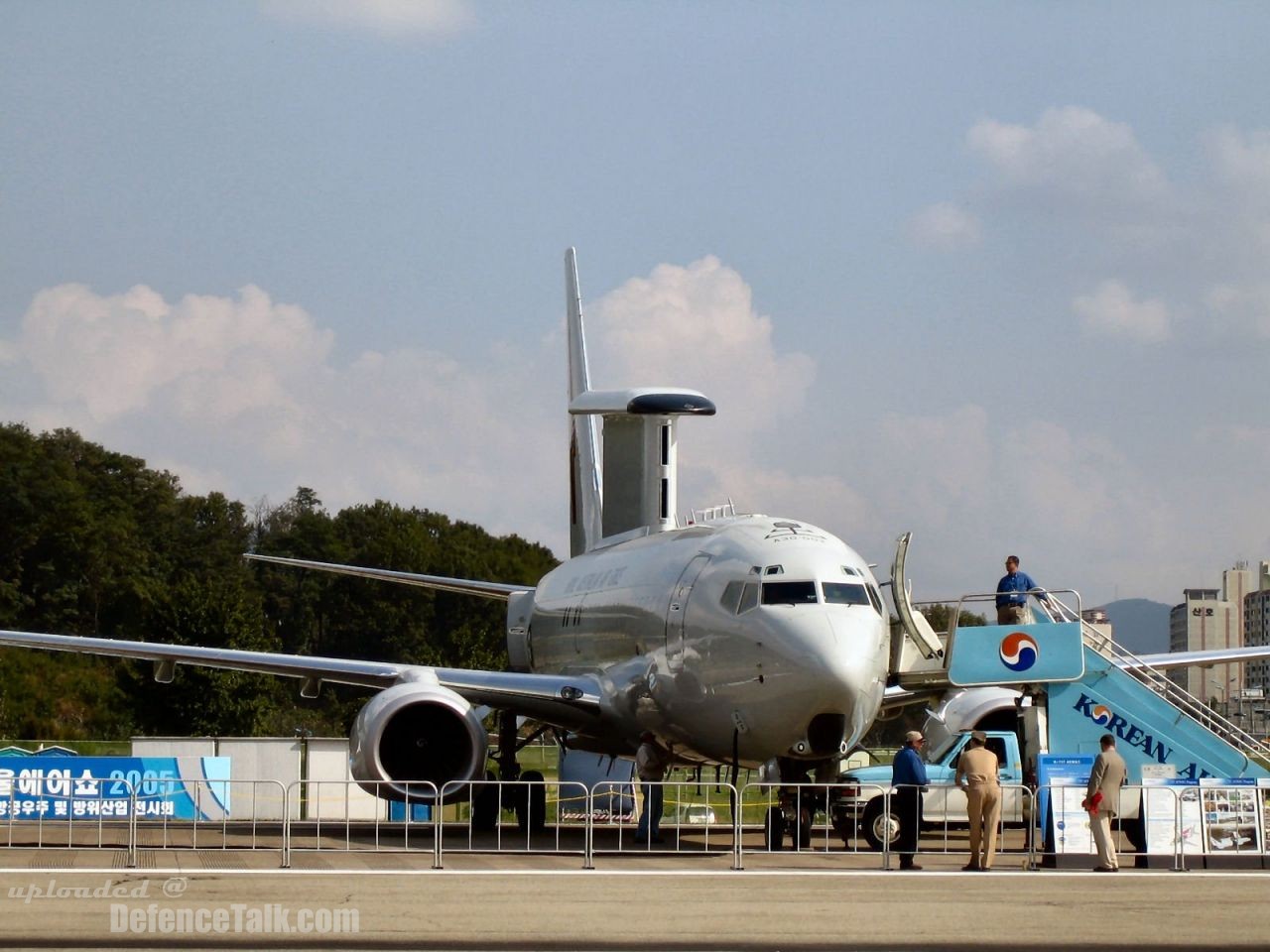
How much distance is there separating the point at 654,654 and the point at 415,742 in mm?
3781

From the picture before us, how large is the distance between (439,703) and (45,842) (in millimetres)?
4980

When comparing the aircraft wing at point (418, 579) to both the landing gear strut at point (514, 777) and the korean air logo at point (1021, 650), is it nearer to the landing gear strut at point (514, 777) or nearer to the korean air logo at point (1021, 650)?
the landing gear strut at point (514, 777)

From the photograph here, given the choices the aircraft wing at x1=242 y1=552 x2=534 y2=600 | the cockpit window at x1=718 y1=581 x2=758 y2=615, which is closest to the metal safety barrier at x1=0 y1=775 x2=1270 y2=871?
the cockpit window at x1=718 y1=581 x2=758 y2=615

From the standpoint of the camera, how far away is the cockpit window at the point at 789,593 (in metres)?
20.6

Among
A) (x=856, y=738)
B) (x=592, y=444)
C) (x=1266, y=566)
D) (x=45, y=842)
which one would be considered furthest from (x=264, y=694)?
(x=1266, y=566)

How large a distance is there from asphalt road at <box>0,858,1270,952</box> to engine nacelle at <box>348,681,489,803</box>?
17.1 ft

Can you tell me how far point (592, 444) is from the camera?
36000 millimetres

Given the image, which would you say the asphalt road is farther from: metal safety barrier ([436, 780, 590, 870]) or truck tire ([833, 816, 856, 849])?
truck tire ([833, 816, 856, 849])

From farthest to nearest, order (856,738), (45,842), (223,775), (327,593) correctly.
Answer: (327,593) < (223,775) < (45,842) < (856,738)

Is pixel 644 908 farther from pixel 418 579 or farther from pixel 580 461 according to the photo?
pixel 580 461

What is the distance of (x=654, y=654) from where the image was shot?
911 inches

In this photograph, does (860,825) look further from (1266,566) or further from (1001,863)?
(1266,566)

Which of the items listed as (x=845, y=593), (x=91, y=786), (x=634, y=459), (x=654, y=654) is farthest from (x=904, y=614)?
→ (x=91, y=786)

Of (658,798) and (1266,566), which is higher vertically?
(1266,566)
